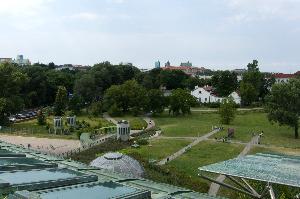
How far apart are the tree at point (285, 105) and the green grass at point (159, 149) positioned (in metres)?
14.4

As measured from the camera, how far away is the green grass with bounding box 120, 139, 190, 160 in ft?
149

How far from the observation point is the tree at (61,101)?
75713mm

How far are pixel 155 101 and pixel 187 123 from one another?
11.7 m

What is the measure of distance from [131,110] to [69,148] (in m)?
32.7

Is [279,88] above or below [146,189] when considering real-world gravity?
above

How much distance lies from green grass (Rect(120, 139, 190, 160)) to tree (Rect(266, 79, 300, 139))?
14.4 meters

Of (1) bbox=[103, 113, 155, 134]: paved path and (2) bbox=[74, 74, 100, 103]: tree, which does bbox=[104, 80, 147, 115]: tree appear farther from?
(2) bbox=[74, 74, 100, 103]: tree

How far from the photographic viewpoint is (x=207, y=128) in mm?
64250

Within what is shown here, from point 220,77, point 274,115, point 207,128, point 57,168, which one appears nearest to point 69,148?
point 207,128

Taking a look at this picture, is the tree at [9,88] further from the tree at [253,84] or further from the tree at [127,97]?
the tree at [253,84]

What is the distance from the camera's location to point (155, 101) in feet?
264

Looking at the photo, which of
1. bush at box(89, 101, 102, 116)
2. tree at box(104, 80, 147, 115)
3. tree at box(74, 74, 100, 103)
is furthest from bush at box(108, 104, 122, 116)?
tree at box(74, 74, 100, 103)

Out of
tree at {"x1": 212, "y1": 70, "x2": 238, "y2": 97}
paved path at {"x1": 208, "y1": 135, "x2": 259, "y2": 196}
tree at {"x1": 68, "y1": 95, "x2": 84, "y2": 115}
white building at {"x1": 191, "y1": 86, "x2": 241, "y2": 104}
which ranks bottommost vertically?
paved path at {"x1": 208, "y1": 135, "x2": 259, "y2": 196}

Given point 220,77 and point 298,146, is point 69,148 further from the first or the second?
point 220,77
